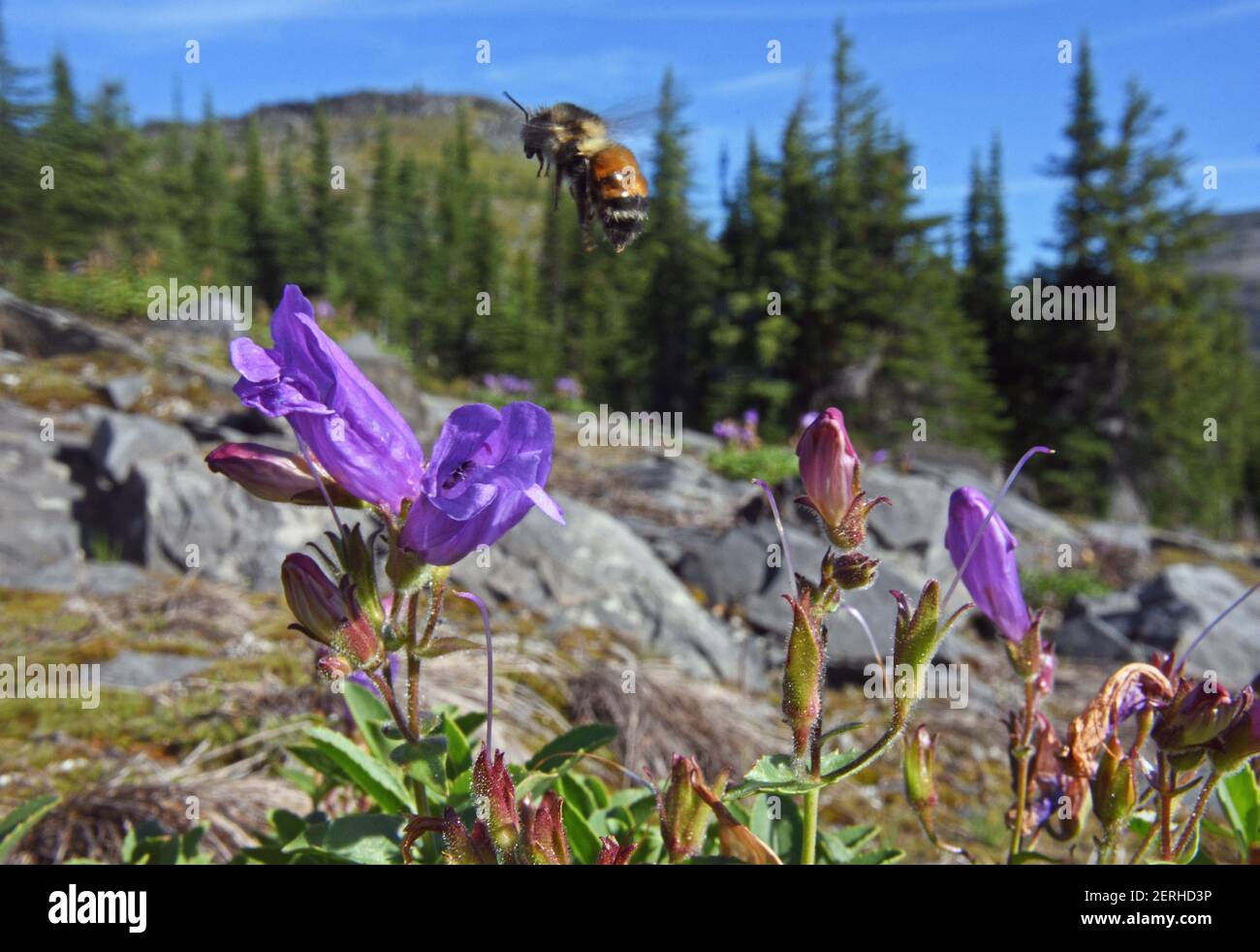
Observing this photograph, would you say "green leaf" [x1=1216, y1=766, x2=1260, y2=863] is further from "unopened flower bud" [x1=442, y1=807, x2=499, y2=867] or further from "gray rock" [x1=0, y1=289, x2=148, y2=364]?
"gray rock" [x1=0, y1=289, x2=148, y2=364]

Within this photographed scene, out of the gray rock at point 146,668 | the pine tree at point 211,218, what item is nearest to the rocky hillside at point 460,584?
the gray rock at point 146,668

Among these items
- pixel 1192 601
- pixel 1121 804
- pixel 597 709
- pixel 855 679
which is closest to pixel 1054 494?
pixel 1192 601

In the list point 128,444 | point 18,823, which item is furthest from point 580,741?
point 128,444

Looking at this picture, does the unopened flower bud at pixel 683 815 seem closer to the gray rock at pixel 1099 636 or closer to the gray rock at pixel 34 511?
Answer: the gray rock at pixel 34 511

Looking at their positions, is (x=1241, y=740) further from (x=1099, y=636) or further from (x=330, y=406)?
(x=1099, y=636)

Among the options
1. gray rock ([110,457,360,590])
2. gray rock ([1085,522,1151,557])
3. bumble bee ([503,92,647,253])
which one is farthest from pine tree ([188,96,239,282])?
bumble bee ([503,92,647,253])

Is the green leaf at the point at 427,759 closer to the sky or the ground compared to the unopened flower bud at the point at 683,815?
closer to the sky

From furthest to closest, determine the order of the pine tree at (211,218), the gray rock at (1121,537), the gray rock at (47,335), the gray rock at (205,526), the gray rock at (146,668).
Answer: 1. the pine tree at (211,218)
2. the gray rock at (1121,537)
3. the gray rock at (47,335)
4. the gray rock at (205,526)
5. the gray rock at (146,668)
